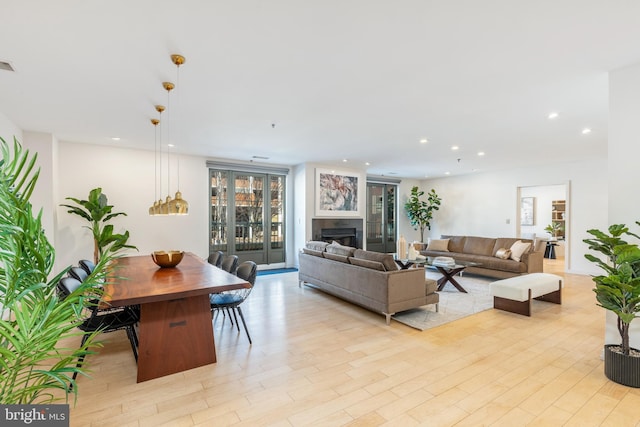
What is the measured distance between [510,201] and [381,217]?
3.53 metres

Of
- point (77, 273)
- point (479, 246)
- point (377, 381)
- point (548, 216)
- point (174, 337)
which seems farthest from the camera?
point (548, 216)

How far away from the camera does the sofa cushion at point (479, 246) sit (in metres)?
7.00

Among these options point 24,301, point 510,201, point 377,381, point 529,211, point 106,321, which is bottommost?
point 377,381

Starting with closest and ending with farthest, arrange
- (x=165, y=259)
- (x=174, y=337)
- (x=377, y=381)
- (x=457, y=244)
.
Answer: (x=377, y=381) < (x=174, y=337) < (x=165, y=259) < (x=457, y=244)

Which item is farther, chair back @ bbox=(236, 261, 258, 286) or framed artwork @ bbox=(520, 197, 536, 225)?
framed artwork @ bbox=(520, 197, 536, 225)

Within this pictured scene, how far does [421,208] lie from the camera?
Answer: 9.62 meters

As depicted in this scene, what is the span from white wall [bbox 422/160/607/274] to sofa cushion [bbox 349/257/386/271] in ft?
18.7

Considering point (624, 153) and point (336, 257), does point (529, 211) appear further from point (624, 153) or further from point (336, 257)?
point (624, 153)

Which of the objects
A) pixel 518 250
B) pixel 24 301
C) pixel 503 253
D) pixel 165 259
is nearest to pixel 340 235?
pixel 503 253

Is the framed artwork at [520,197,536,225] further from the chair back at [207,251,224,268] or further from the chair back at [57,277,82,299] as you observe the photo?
the chair back at [57,277,82,299]

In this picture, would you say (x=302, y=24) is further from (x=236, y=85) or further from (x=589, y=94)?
(x=589, y=94)

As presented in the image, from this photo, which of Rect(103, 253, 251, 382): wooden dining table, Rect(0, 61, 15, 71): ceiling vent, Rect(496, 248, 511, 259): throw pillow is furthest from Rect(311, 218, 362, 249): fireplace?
Rect(0, 61, 15, 71): ceiling vent

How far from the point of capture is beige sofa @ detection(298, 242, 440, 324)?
382 centimetres

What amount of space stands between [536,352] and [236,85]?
399 cm
